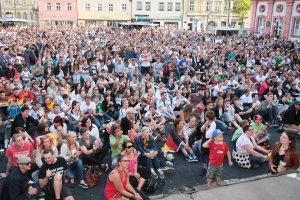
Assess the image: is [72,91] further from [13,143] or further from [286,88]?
[286,88]

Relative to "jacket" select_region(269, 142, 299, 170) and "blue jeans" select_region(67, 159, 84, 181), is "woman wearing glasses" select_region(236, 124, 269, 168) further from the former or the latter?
"blue jeans" select_region(67, 159, 84, 181)

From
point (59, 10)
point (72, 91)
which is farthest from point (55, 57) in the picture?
point (59, 10)

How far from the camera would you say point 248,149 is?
6195mm

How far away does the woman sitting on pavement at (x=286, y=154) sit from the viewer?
5.26 m

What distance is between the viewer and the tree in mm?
50556

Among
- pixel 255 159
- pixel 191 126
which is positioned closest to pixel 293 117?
pixel 255 159

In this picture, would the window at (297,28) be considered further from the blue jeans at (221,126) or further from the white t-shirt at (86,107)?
the white t-shirt at (86,107)

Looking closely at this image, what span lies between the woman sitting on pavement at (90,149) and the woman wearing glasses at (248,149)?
3000mm

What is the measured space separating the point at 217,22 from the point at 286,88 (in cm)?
4606

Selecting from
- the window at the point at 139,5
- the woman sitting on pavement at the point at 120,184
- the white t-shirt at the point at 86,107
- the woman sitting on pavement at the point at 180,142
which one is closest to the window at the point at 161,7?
the window at the point at 139,5

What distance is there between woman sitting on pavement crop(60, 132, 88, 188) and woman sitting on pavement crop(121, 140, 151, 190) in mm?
1000

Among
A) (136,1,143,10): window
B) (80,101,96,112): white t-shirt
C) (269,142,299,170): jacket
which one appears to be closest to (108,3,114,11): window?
(136,1,143,10): window

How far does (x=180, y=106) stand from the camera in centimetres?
958

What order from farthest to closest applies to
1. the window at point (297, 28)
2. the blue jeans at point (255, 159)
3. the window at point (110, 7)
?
1. the window at point (110, 7)
2. the window at point (297, 28)
3. the blue jeans at point (255, 159)
